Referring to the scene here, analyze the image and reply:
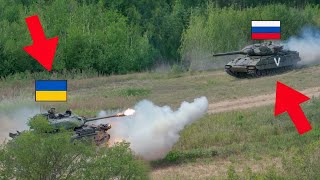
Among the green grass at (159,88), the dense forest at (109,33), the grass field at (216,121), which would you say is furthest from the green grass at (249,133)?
the dense forest at (109,33)

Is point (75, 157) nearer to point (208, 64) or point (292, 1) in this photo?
point (208, 64)

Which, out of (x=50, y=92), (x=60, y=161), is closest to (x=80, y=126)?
(x=50, y=92)

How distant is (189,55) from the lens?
164 feet

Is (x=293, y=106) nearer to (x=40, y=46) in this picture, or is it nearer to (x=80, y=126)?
(x=80, y=126)

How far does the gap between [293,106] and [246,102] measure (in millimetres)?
4787

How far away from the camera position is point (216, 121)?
26594 mm

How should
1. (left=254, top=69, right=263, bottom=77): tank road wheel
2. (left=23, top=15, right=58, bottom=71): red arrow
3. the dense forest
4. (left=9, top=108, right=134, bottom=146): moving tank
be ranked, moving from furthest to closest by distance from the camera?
the dense forest → (left=23, top=15, right=58, bottom=71): red arrow → (left=254, top=69, right=263, bottom=77): tank road wheel → (left=9, top=108, right=134, bottom=146): moving tank

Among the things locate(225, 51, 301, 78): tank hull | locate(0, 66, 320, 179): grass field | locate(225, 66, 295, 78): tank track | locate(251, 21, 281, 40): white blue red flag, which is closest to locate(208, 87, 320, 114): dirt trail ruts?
locate(0, 66, 320, 179): grass field

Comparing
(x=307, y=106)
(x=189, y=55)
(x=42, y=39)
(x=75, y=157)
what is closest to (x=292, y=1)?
(x=189, y=55)

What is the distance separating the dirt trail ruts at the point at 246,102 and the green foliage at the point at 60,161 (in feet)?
52.6

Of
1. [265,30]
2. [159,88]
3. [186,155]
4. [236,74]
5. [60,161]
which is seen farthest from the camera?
[265,30]

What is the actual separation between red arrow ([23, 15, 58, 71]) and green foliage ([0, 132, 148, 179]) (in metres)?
29.0

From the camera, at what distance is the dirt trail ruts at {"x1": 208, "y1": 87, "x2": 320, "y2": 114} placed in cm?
2984

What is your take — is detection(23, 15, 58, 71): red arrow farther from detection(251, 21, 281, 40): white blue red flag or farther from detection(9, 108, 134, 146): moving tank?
detection(9, 108, 134, 146): moving tank
